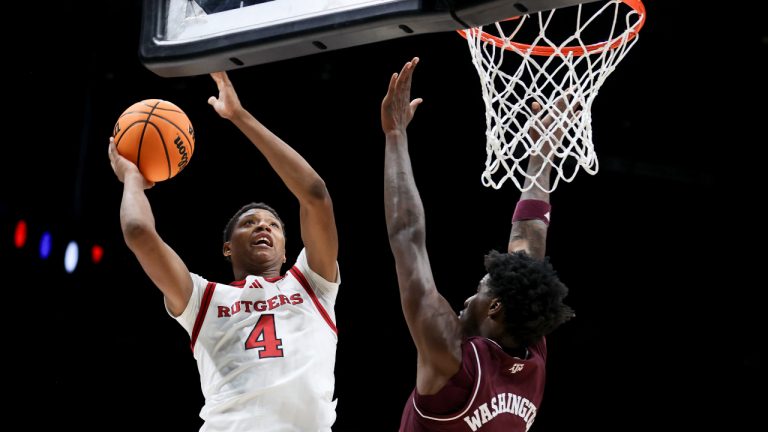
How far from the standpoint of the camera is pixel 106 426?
6820mm

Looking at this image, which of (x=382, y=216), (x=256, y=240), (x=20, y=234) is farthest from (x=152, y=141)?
(x=382, y=216)

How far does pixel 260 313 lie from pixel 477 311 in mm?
799

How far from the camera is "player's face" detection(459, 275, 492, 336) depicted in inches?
109

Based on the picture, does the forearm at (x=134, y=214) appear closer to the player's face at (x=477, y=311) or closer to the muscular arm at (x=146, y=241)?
the muscular arm at (x=146, y=241)

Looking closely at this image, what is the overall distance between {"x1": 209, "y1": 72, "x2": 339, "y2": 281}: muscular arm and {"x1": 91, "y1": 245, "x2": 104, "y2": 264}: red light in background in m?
4.15

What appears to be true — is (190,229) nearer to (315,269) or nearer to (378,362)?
(378,362)

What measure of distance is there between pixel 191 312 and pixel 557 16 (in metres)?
3.55

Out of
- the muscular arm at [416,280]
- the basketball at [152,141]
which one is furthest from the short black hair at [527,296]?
the basketball at [152,141]

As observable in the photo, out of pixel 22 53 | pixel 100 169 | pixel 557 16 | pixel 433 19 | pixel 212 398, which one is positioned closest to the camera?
pixel 433 19

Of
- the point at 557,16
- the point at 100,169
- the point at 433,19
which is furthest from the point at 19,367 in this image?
the point at 433,19

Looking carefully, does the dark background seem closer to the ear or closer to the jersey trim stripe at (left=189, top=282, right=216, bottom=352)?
the jersey trim stripe at (left=189, top=282, right=216, bottom=352)

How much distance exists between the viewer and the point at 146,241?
118 inches

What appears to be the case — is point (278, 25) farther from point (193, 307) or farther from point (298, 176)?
point (193, 307)

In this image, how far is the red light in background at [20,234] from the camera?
648cm
